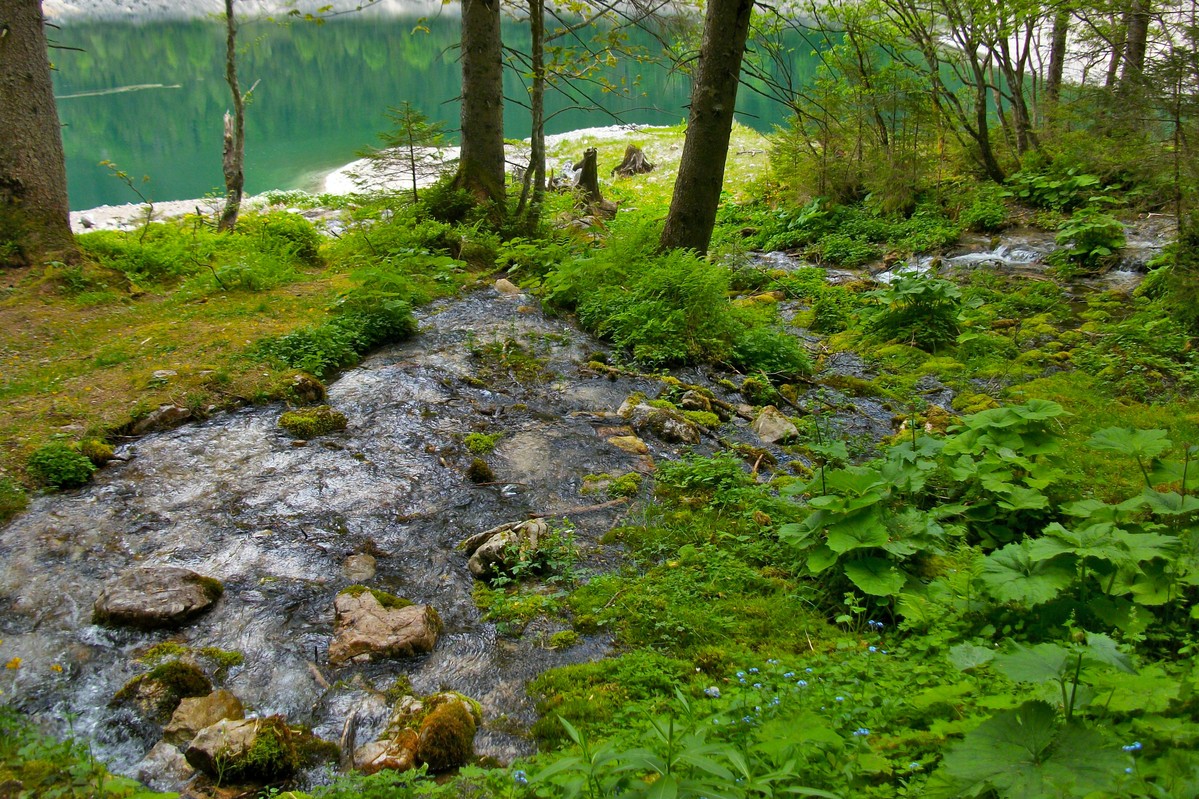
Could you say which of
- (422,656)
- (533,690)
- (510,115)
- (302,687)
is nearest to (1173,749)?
(533,690)

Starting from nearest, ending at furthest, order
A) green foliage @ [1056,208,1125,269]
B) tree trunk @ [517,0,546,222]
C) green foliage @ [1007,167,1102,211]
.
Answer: green foliage @ [1056,208,1125,269] → tree trunk @ [517,0,546,222] → green foliage @ [1007,167,1102,211]

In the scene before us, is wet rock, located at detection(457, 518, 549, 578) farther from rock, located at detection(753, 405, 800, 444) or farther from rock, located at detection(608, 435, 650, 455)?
rock, located at detection(753, 405, 800, 444)

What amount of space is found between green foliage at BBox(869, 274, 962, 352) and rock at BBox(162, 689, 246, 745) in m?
8.12

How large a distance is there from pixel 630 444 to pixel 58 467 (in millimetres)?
4207

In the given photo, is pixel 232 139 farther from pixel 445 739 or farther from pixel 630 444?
pixel 445 739

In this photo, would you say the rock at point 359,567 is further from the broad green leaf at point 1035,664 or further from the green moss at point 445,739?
the broad green leaf at point 1035,664

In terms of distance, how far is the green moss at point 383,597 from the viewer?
12.7ft

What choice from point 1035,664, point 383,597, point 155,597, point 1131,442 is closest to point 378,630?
point 383,597

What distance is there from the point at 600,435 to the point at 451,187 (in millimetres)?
7063

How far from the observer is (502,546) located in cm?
431

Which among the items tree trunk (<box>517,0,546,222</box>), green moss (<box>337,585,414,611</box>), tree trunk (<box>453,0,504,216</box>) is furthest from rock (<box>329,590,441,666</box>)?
tree trunk (<box>453,0,504,216</box>)

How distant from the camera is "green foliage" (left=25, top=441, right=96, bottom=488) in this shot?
16.2 feet

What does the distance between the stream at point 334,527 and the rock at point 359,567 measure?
1 cm

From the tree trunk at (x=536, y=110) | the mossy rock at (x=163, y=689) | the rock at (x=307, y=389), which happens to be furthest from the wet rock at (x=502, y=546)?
the tree trunk at (x=536, y=110)
